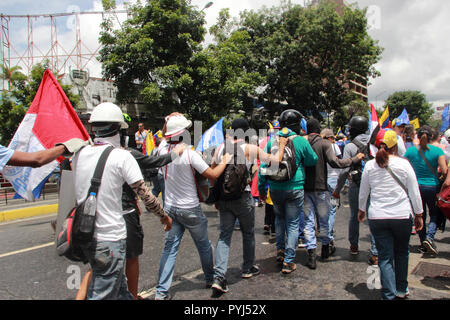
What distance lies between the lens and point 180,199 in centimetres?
335

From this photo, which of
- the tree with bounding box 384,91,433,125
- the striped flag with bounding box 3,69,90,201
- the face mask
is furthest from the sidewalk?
the tree with bounding box 384,91,433,125

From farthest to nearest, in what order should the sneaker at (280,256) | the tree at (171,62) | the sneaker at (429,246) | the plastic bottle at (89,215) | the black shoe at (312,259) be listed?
the tree at (171,62) → the sneaker at (429,246) → the sneaker at (280,256) → the black shoe at (312,259) → the plastic bottle at (89,215)

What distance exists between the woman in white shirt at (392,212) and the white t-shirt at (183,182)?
170 cm

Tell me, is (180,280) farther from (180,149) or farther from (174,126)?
(174,126)

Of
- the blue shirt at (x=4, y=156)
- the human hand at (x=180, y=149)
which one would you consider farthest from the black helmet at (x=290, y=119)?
the blue shirt at (x=4, y=156)

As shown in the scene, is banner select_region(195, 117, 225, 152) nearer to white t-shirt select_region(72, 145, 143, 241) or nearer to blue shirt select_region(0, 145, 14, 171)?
white t-shirt select_region(72, 145, 143, 241)

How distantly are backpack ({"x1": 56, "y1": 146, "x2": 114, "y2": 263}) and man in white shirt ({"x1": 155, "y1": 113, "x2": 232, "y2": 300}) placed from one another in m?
1.08

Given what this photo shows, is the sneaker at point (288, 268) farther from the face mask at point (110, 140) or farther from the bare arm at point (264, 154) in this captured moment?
the face mask at point (110, 140)

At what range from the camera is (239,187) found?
141 inches

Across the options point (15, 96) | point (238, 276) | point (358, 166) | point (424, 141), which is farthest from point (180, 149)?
point (15, 96)

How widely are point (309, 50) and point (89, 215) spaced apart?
22.3 meters

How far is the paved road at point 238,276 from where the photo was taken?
3.50 metres

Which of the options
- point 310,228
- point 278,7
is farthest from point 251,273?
point 278,7

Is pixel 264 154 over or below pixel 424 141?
below
